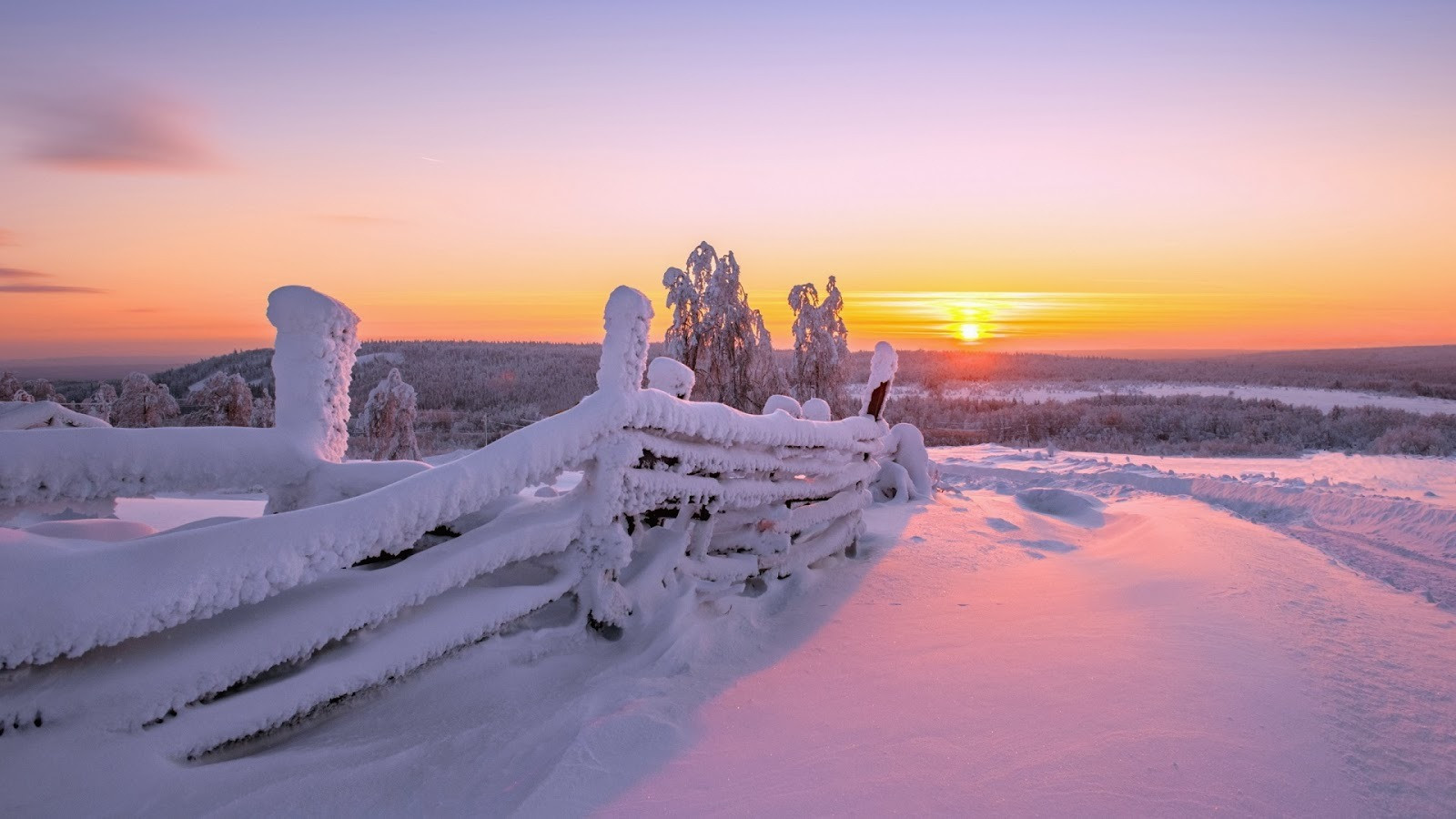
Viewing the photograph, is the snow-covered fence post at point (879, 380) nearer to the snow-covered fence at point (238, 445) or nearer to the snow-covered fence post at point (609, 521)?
the snow-covered fence post at point (609, 521)

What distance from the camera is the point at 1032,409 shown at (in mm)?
34750

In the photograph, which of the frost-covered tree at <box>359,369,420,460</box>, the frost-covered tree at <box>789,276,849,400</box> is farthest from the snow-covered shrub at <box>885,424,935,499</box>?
the frost-covered tree at <box>789,276,849,400</box>

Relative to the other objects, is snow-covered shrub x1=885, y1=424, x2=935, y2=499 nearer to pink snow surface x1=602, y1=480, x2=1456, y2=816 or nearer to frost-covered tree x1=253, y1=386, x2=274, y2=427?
pink snow surface x1=602, y1=480, x2=1456, y2=816

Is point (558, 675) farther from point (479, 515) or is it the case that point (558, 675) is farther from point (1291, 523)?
point (1291, 523)

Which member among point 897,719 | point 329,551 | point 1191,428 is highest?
point 329,551

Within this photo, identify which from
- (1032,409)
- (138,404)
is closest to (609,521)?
(138,404)

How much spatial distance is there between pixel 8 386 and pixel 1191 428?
30621mm

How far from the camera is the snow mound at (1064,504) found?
8703 mm

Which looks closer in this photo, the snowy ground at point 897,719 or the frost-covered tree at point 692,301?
the snowy ground at point 897,719

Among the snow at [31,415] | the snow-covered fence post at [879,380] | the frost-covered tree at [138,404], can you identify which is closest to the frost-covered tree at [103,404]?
the frost-covered tree at [138,404]

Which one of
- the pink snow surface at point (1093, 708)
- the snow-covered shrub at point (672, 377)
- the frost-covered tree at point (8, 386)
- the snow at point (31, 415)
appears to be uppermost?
the snow-covered shrub at point (672, 377)

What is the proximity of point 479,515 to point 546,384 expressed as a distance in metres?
53.1

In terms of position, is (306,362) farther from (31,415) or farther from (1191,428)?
(1191,428)

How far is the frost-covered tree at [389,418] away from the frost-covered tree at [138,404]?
166 inches
